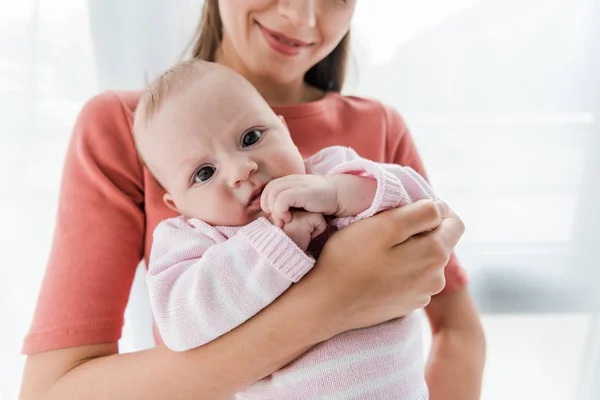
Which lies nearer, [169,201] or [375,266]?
[375,266]

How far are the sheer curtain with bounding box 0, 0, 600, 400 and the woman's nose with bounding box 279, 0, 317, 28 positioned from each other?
378mm

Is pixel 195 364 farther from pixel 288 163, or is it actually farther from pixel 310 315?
pixel 288 163

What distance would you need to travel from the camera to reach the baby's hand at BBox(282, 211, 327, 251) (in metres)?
0.59

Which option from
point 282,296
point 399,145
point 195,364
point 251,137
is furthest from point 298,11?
point 195,364

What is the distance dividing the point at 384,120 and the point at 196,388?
0.64m

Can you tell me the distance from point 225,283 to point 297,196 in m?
0.14

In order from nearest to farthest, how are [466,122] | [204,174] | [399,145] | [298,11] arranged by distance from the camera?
[204,174]
[298,11]
[399,145]
[466,122]

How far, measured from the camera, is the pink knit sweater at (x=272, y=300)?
58cm

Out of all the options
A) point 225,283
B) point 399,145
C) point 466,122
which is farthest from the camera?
point 466,122

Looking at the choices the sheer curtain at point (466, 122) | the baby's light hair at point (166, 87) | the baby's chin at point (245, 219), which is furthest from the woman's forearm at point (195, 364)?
the sheer curtain at point (466, 122)

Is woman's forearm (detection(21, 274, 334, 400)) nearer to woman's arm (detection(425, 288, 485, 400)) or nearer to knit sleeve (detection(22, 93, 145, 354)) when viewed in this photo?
knit sleeve (detection(22, 93, 145, 354))

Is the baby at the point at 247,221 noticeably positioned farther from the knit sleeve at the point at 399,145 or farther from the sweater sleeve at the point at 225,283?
the knit sleeve at the point at 399,145

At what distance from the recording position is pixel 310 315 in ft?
1.98

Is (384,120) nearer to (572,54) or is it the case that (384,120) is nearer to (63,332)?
(572,54)
